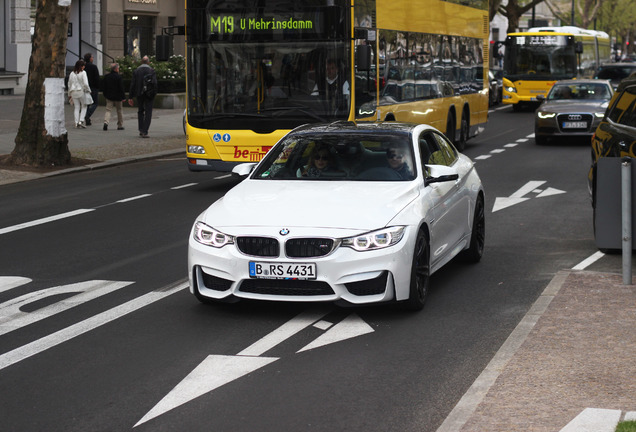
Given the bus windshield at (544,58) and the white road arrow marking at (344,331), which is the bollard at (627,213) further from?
the bus windshield at (544,58)

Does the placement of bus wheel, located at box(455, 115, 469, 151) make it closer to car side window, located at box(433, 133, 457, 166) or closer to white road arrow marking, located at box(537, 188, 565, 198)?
white road arrow marking, located at box(537, 188, 565, 198)

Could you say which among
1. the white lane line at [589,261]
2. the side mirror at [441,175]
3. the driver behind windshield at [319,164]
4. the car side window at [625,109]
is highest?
the car side window at [625,109]

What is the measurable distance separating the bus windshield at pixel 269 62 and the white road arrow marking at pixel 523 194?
Result: 2.76m

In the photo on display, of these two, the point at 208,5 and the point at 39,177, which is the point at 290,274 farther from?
the point at 39,177

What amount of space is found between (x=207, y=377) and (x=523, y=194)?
34.8 ft

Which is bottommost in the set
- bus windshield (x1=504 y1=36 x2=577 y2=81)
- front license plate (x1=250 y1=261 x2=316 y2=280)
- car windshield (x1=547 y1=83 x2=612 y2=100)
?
front license plate (x1=250 y1=261 x2=316 y2=280)

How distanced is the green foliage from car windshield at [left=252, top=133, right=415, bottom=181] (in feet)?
95.8

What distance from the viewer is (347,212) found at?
8625 millimetres

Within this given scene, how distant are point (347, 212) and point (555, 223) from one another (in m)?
5.94

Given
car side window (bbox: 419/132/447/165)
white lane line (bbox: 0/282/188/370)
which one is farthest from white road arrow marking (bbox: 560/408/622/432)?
car side window (bbox: 419/132/447/165)

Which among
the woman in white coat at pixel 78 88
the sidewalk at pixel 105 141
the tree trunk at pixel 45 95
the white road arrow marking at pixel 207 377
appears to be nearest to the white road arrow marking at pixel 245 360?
the white road arrow marking at pixel 207 377

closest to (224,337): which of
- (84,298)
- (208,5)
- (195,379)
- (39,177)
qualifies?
(195,379)

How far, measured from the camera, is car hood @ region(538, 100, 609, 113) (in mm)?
26312

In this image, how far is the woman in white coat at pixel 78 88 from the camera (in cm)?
2902
